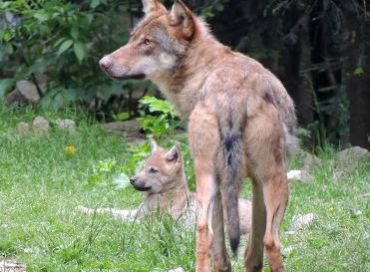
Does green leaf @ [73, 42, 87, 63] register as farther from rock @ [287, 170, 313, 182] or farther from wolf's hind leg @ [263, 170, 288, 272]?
wolf's hind leg @ [263, 170, 288, 272]

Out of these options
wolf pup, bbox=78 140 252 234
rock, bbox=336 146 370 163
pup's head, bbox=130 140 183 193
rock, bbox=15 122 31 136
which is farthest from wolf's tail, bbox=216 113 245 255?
rock, bbox=15 122 31 136

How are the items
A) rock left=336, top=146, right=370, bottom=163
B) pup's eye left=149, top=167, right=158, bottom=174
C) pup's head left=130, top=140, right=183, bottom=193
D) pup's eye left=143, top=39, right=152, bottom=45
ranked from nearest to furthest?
pup's eye left=143, top=39, right=152, bottom=45
pup's head left=130, top=140, right=183, bottom=193
pup's eye left=149, top=167, right=158, bottom=174
rock left=336, top=146, right=370, bottom=163

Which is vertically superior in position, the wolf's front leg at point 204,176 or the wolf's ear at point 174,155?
the wolf's front leg at point 204,176

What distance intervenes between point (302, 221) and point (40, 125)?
15.4 ft

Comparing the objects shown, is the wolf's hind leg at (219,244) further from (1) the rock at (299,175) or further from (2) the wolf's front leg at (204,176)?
(1) the rock at (299,175)

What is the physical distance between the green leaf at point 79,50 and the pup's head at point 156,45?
478 cm

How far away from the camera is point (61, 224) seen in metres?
7.79

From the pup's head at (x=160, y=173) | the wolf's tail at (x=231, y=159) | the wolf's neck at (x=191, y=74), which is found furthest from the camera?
the pup's head at (x=160, y=173)

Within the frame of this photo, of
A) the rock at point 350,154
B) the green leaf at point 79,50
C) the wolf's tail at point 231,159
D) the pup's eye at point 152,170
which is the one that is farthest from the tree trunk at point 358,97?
the wolf's tail at point 231,159

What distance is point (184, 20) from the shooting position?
7.09 meters

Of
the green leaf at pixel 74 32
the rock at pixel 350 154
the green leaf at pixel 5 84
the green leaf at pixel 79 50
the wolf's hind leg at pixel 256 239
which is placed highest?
the wolf's hind leg at pixel 256 239

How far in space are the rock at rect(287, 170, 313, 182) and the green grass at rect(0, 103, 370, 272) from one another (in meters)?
0.12

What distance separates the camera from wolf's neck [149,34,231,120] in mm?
6770

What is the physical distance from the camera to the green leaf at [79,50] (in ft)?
39.8
